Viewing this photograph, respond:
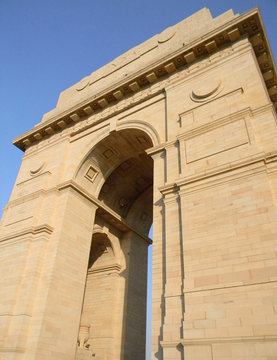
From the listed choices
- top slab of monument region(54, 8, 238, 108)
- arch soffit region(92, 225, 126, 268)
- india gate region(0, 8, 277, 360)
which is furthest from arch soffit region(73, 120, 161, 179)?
arch soffit region(92, 225, 126, 268)

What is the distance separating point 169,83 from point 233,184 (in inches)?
286

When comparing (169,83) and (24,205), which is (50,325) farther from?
(169,83)

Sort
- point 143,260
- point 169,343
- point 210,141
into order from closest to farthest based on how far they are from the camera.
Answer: point 169,343 < point 210,141 < point 143,260

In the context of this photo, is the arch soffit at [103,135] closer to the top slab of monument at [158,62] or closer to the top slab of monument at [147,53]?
the top slab of monument at [158,62]

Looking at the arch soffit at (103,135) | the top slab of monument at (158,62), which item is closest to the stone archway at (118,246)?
the arch soffit at (103,135)

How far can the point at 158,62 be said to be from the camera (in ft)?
51.1

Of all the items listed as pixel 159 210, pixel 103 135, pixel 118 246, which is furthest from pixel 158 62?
pixel 118 246

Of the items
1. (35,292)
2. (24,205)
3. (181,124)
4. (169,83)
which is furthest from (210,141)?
(24,205)

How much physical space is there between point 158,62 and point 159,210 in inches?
311

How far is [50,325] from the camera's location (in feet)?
40.9

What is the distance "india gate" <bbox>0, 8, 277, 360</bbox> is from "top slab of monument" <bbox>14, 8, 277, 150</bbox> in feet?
0.25

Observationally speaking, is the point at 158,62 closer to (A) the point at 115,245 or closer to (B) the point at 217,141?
(B) the point at 217,141

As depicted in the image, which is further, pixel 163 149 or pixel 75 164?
pixel 75 164

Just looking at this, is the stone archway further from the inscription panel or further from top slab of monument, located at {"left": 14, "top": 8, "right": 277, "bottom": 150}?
the inscription panel
